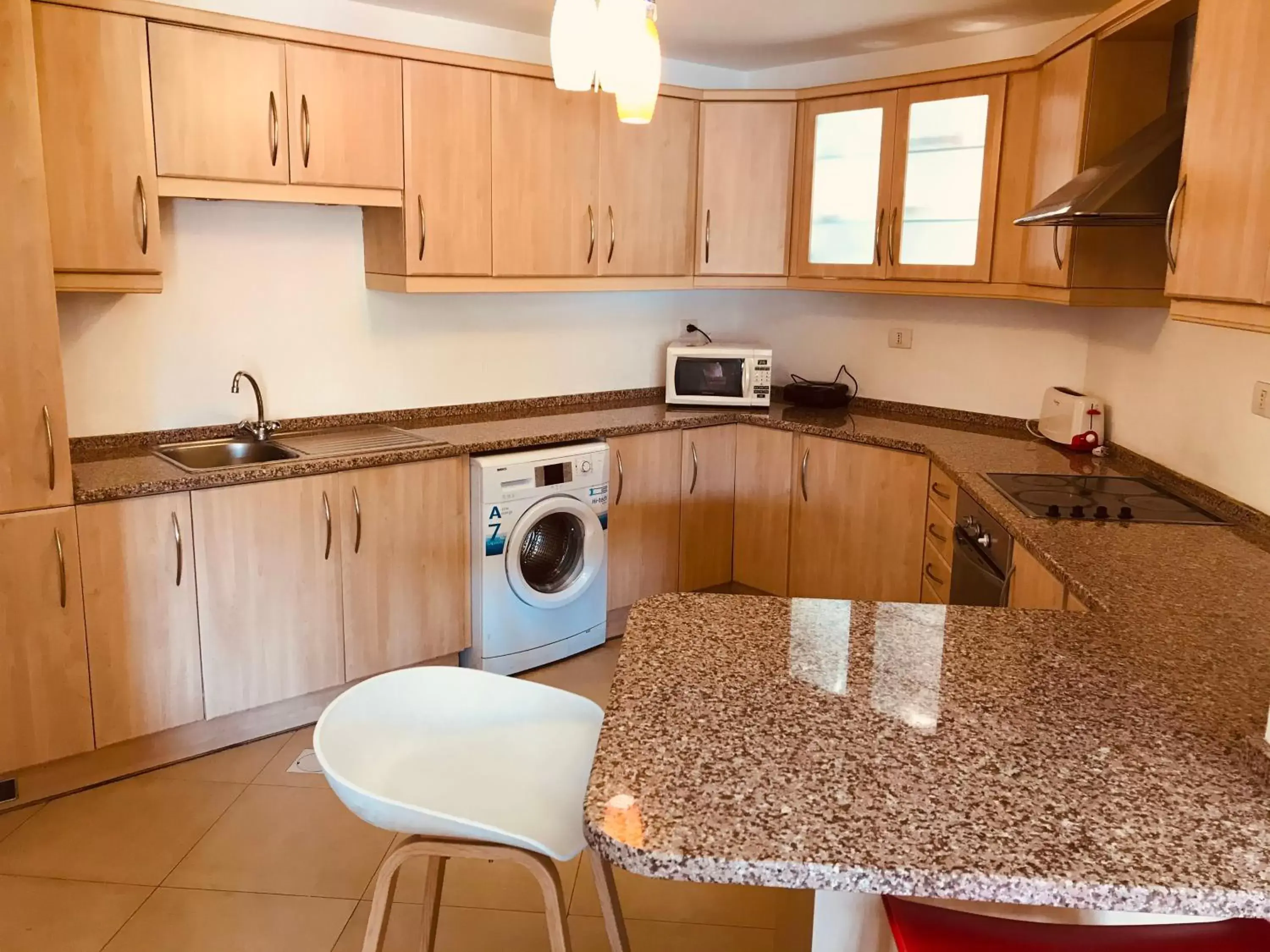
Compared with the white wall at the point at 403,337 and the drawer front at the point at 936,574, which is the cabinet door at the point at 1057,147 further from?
the drawer front at the point at 936,574

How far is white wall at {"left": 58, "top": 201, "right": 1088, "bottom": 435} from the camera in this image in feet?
10.4

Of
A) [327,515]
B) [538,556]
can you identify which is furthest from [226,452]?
[538,556]

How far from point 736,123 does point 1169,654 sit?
10.1 feet

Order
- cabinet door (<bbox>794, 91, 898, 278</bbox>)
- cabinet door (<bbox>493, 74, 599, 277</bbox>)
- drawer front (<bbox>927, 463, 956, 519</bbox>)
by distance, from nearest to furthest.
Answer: drawer front (<bbox>927, 463, 956, 519</bbox>), cabinet door (<bbox>493, 74, 599, 277</bbox>), cabinet door (<bbox>794, 91, 898, 278</bbox>)

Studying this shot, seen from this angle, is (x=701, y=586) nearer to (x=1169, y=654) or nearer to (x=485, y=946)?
(x=485, y=946)

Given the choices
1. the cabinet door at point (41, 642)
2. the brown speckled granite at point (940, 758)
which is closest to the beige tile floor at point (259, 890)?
the cabinet door at point (41, 642)

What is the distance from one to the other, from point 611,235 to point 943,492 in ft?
5.37

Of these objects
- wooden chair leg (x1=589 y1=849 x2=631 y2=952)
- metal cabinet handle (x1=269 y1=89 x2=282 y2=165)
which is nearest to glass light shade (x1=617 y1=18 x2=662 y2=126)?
wooden chair leg (x1=589 y1=849 x2=631 y2=952)

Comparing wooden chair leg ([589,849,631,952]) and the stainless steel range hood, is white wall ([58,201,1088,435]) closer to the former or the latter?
the stainless steel range hood

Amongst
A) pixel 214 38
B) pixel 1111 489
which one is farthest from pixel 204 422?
pixel 1111 489

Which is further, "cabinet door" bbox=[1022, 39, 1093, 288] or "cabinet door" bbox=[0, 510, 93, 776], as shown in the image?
"cabinet door" bbox=[1022, 39, 1093, 288]

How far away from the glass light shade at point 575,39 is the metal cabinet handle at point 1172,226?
4.17ft

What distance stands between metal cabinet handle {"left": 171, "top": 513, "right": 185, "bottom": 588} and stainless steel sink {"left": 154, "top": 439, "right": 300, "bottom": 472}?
392mm

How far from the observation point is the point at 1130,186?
2408 mm
